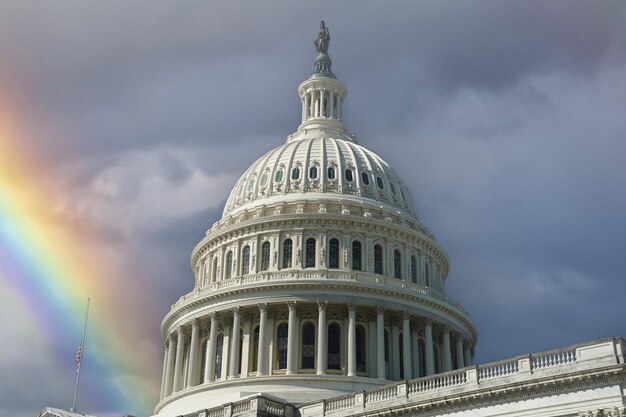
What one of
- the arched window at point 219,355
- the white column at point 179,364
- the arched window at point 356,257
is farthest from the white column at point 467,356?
the white column at point 179,364

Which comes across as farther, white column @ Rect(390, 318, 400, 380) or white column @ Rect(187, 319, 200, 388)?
white column @ Rect(187, 319, 200, 388)

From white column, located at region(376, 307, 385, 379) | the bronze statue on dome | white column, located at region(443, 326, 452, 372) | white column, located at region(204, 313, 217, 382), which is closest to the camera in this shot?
white column, located at region(376, 307, 385, 379)

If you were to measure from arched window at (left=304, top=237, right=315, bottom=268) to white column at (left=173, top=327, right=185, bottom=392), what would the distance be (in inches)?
496

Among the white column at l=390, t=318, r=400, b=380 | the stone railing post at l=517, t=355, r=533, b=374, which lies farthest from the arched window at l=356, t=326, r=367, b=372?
the stone railing post at l=517, t=355, r=533, b=374

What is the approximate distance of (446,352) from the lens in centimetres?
7031

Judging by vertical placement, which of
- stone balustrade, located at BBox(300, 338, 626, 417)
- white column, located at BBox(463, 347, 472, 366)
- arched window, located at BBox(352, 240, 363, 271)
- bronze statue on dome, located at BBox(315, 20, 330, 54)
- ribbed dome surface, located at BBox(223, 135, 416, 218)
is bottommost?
stone balustrade, located at BBox(300, 338, 626, 417)

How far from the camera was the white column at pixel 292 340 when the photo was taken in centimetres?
6425

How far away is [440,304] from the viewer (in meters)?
70.6

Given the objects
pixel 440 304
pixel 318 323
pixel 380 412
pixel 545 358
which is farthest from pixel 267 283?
pixel 545 358

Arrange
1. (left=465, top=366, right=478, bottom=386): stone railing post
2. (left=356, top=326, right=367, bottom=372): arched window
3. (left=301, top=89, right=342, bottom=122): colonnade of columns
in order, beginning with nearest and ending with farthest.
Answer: (left=465, top=366, right=478, bottom=386): stone railing post, (left=356, top=326, right=367, bottom=372): arched window, (left=301, top=89, right=342, bottom=122): colonnade of columns

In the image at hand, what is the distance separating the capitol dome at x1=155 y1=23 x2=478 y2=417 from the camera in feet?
216

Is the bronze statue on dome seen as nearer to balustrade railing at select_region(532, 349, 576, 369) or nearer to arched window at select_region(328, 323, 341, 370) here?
arched window at select_region(328, 323, 341, 370)

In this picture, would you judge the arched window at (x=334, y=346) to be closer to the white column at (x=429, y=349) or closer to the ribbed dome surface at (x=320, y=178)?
the white column at (x=429, y=349)

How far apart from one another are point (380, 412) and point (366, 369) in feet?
66.4
